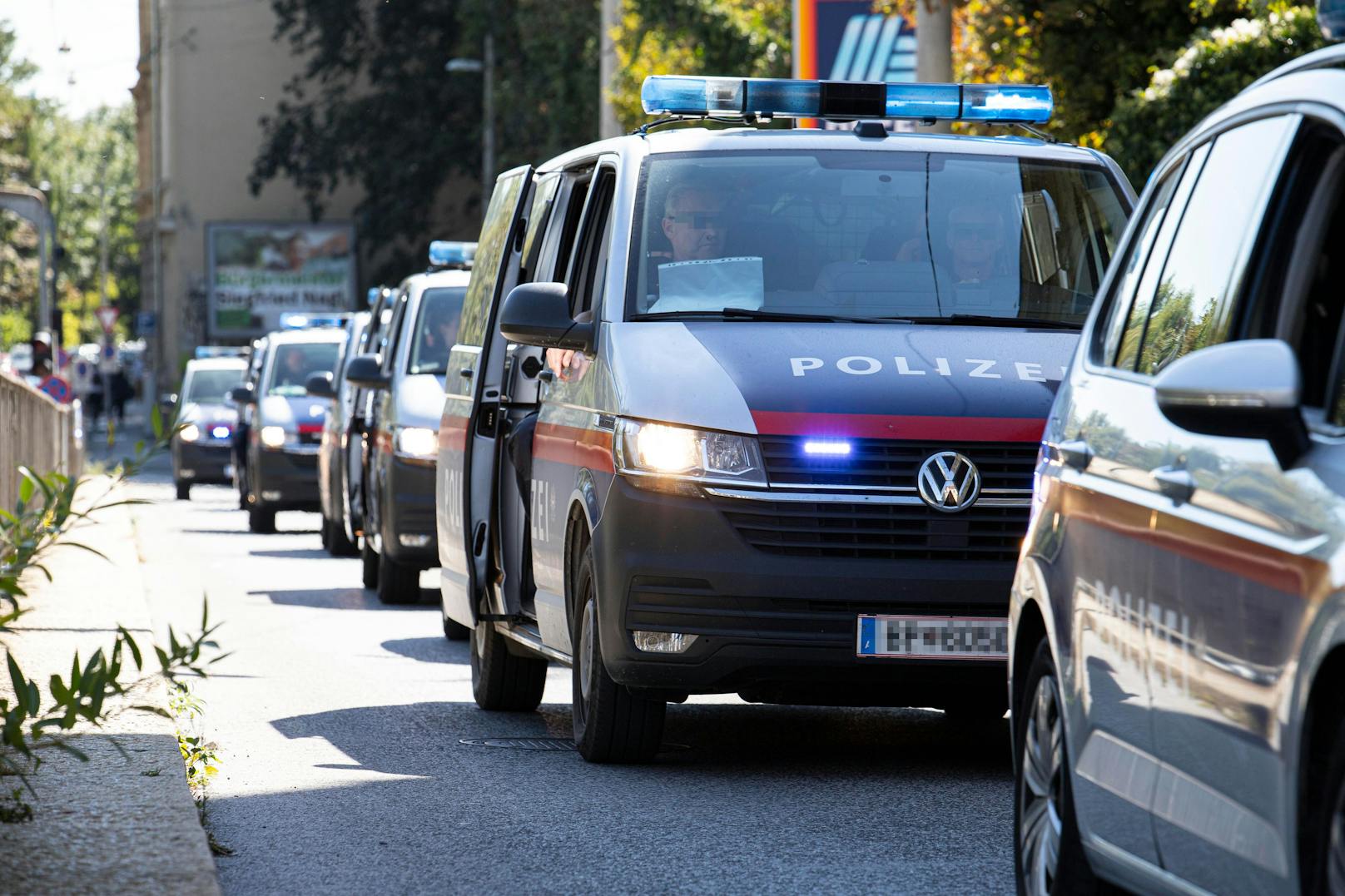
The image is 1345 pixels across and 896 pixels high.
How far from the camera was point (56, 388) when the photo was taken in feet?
107

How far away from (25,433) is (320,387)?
9.59ft

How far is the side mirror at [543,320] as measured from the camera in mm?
8391

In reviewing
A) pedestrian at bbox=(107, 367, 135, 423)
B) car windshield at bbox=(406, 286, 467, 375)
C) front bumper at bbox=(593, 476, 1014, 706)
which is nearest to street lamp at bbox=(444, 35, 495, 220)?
pedestrian at bbox=(107, 367, 135, 423)

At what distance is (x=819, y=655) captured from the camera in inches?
300

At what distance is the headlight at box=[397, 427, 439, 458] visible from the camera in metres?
15.4

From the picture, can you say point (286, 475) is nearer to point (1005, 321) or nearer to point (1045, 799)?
point (1005, 321)

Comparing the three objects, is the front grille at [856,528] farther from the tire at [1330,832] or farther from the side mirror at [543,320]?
the tire at [1330,832]

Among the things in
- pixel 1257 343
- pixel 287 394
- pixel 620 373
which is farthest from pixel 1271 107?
pixel 287 394

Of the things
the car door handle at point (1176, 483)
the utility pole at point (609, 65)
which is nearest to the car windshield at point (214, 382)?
the utility pole at point (609, 65)

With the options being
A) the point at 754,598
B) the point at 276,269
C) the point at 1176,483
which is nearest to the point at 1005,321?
the point at 754,598

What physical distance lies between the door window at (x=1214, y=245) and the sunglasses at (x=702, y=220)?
3.67 metres

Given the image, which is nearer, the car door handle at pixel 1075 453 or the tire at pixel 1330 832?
the tire at pixel 1330 832

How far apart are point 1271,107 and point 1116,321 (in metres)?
0.85

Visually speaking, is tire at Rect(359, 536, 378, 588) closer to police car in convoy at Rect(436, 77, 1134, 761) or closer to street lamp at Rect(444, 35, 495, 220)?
police car in convoy at Rect(436, 77, 1134, 761)
